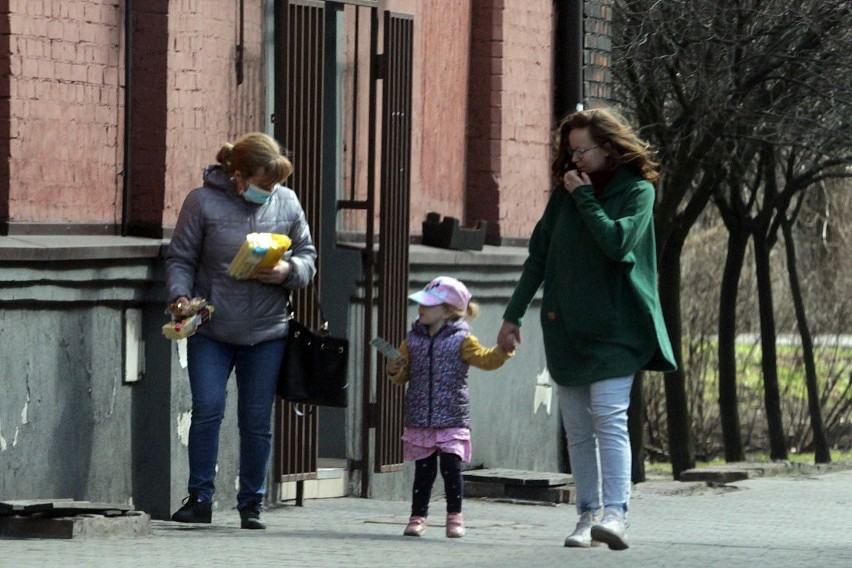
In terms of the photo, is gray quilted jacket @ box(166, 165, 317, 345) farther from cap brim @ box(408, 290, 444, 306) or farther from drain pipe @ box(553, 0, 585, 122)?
drain pipe @ box(553, 0, 585, 122)

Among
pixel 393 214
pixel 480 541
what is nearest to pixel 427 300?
pixel 480 541

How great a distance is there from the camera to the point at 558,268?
26.0ft

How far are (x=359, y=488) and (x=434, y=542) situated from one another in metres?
2.46

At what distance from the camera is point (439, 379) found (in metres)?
8.46

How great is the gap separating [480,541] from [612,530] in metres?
0.92

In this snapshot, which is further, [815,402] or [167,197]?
[815,402]

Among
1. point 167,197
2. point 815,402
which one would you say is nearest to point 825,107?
point 815,402

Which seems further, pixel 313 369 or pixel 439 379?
pixel 313 369

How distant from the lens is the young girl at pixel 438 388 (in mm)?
8461

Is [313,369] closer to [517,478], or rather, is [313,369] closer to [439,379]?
[439,379]

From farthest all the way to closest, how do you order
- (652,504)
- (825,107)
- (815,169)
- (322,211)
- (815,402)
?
1. (815,402)
2. (815,169)
3. (825,107)
4. (652,504)
5. (322,211)

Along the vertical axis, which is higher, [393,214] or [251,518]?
[393,214]

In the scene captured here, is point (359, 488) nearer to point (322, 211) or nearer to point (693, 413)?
point (322, 211)

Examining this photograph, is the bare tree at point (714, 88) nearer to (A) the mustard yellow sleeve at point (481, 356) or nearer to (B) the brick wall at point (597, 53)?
(B) the brick wall at point (597, 53)
